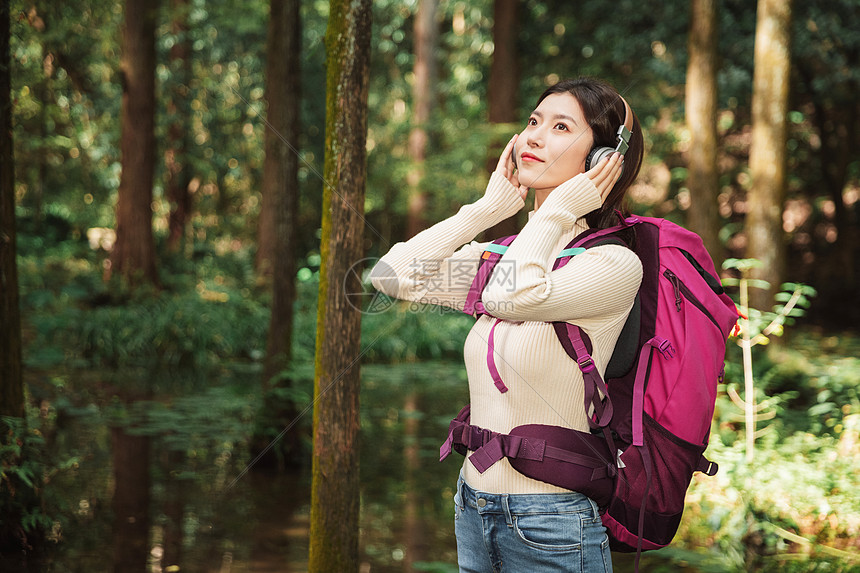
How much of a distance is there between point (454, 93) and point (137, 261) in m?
11.3

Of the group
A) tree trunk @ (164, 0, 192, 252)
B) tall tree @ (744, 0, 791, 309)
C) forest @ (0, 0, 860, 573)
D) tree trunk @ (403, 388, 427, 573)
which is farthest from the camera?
tree trunk @ (164, 0, 192, 252)

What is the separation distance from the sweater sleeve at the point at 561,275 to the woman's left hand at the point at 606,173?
2 cm

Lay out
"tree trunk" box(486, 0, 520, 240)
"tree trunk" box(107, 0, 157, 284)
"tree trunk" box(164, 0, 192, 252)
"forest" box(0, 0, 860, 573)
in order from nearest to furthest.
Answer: "forest" box(0, 0, 860, 573) < "tree trunk" box(107, 0, 157, 284) < "tree trunk" box(486, 0, 520, 240) < "tree trunk" box(164, 0, 192, 252)

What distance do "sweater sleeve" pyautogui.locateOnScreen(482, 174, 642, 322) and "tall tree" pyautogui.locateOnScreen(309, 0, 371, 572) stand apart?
1.33 metres

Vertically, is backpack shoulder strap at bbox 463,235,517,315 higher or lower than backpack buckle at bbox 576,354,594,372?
higher

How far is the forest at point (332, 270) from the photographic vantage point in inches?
170

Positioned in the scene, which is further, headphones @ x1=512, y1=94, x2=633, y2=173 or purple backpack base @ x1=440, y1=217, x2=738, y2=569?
headphones @ x1=512, y1=94, x2=633, y2=173

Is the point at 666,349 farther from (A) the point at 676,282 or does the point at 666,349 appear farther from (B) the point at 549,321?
(B) the point at 549,321

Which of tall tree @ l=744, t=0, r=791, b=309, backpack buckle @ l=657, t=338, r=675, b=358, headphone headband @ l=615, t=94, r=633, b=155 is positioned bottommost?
backpack buckle @ l=657, t=338, r=675, b=358

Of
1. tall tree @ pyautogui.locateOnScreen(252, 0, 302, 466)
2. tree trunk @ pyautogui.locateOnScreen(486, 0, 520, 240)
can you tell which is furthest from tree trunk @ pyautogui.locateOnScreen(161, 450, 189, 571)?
tree trunk @ pyautogui.locateOnScreen(486, 0, 520, 240)

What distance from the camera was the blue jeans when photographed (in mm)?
1815

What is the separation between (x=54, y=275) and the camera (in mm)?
16438

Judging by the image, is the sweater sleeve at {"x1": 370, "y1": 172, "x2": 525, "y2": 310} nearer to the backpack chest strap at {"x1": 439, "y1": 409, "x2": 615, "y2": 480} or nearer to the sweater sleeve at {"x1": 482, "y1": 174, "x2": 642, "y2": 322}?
the sweater sleeve at {"x1": 482, "y1": 174, "x2": 642, "y2": 322}

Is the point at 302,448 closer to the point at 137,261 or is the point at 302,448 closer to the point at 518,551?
the point at 518,551
